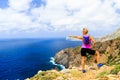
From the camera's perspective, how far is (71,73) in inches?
777

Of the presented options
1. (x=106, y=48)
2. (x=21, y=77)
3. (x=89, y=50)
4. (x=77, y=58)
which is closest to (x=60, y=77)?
(x=89, y=50)

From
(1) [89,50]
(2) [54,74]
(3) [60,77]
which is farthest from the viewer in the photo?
(2) [54,74]

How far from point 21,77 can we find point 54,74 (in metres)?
138

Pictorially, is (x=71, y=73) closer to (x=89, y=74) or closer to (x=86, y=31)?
(x=89, y=74)

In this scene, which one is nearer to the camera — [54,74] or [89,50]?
[89,50]

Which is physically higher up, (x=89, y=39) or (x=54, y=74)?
(x=89, y=39)

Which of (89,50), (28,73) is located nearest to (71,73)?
(89,50)

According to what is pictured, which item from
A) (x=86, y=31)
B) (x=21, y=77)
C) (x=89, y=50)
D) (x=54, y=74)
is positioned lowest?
(x=21, y=77)

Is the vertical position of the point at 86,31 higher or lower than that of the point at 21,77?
higher

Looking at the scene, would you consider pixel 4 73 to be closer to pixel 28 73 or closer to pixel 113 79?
pixel 28 73

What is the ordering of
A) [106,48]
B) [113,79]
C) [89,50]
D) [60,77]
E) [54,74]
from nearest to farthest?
1. [113,79]
2. [89,50]
3. [60,77]
4. [54,74]
5. [106,48]

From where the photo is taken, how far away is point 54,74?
63.5 ft

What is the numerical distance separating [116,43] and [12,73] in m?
80.8

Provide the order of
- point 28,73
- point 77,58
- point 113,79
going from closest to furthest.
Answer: point 113,79 → point 28,73 → point 77,58
